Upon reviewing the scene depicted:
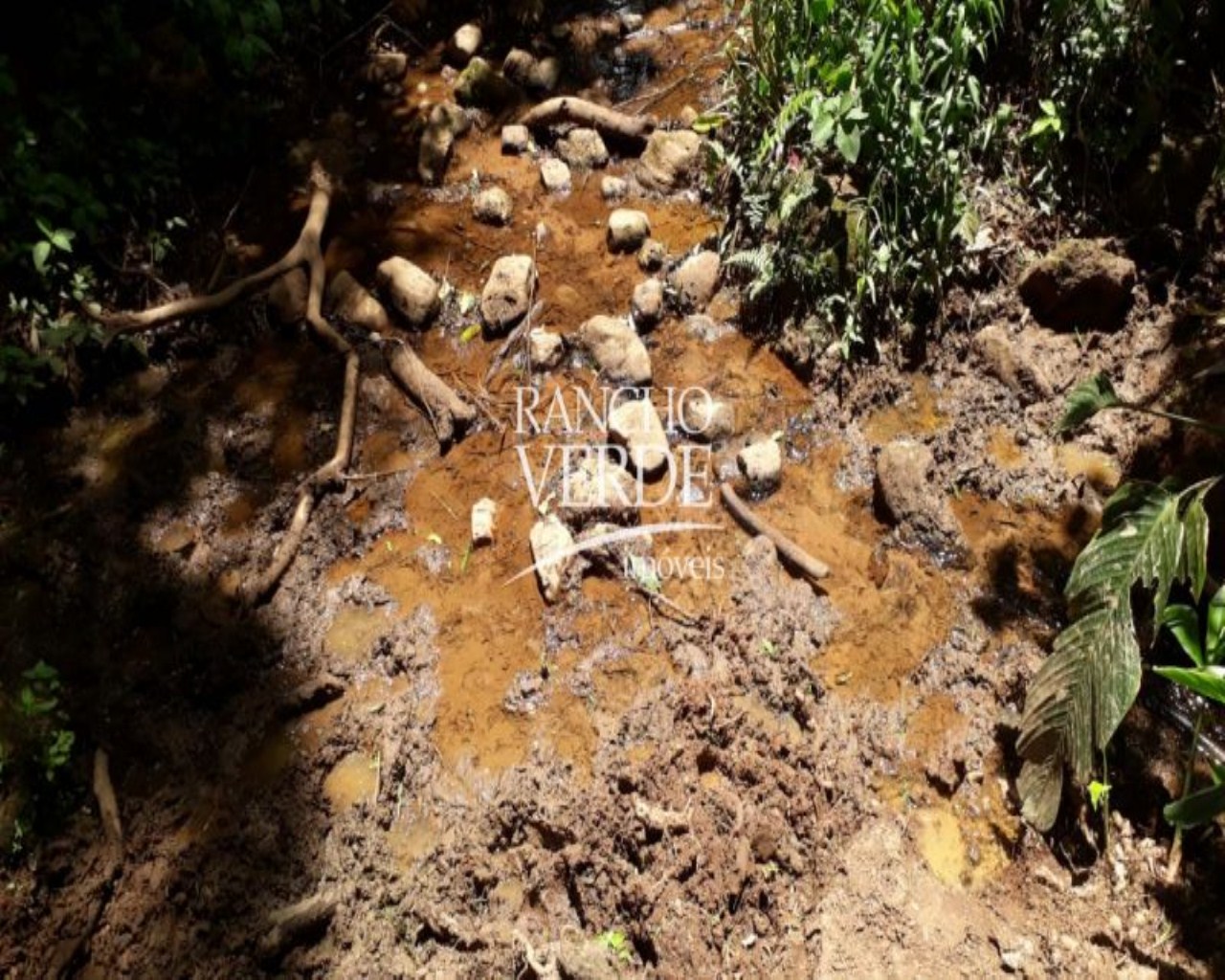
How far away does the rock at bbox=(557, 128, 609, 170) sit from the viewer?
479 cm

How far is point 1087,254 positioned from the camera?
3.59m

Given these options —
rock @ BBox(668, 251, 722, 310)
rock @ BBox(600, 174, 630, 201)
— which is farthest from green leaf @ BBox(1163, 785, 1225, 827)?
rock @ BBox(600, 174, 630, 201)

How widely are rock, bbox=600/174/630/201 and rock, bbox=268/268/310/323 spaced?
161 cm

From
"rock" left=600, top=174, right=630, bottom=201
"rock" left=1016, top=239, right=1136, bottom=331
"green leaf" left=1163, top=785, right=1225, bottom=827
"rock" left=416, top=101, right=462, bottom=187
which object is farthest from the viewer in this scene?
"rock" left=416, top=101, right=462, bottom=187

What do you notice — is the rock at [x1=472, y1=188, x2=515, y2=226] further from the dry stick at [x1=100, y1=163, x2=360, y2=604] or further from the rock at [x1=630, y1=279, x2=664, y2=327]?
the rock at [x1=630, y1=279, x2=664, y2=327]

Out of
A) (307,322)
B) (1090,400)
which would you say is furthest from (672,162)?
(1090,400)

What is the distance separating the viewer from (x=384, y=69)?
5.22 meters

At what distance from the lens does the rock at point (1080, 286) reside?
3.58 meters

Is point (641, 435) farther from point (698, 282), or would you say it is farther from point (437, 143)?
point (437, 143)

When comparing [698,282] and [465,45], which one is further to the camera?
[465,45]

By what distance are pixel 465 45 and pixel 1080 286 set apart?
379cm

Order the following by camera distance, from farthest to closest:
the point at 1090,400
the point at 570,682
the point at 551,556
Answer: the point at 551,556, the point at 570,682, the point at 1090,400

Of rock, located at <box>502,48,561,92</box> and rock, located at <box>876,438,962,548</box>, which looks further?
rock, located at <box>502,48,561,92</box>

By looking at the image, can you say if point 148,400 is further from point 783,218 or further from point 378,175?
point 783,218
